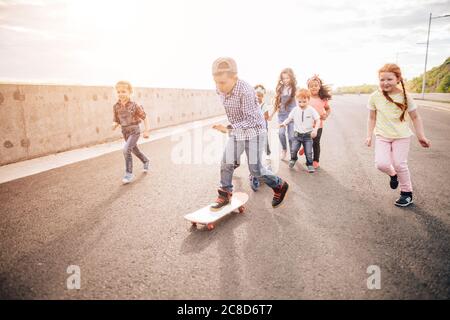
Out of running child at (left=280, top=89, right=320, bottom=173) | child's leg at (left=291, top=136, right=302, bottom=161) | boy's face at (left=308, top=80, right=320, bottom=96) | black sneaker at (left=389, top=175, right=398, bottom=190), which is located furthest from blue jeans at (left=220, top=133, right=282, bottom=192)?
boy's face at (left=308, top=80, right=320, bottom=96)

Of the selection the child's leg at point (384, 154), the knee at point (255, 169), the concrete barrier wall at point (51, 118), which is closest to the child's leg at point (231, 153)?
the knee at point (255, 169)

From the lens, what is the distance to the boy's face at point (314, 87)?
6.45 metres

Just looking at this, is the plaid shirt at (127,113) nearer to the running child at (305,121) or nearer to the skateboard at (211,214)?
the skateboard at (211,214)

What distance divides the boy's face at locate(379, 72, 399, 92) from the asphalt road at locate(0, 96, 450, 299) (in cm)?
Result: 168

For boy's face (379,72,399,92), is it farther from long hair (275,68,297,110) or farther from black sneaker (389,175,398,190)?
long hair (275,68,297,110)

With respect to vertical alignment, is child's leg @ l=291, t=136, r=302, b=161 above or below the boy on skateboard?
below

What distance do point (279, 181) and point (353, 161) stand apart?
3468mm

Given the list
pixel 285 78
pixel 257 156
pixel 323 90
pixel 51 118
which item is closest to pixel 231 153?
pixel 257 156

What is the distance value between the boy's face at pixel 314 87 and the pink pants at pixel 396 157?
244cm

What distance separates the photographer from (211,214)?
12.4 ft

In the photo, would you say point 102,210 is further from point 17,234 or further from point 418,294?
point 418,294

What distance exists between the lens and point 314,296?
2.37 m

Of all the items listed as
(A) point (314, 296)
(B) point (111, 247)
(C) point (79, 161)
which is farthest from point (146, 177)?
(A) point (314, 296)

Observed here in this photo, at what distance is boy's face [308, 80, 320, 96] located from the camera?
21.1 ft
